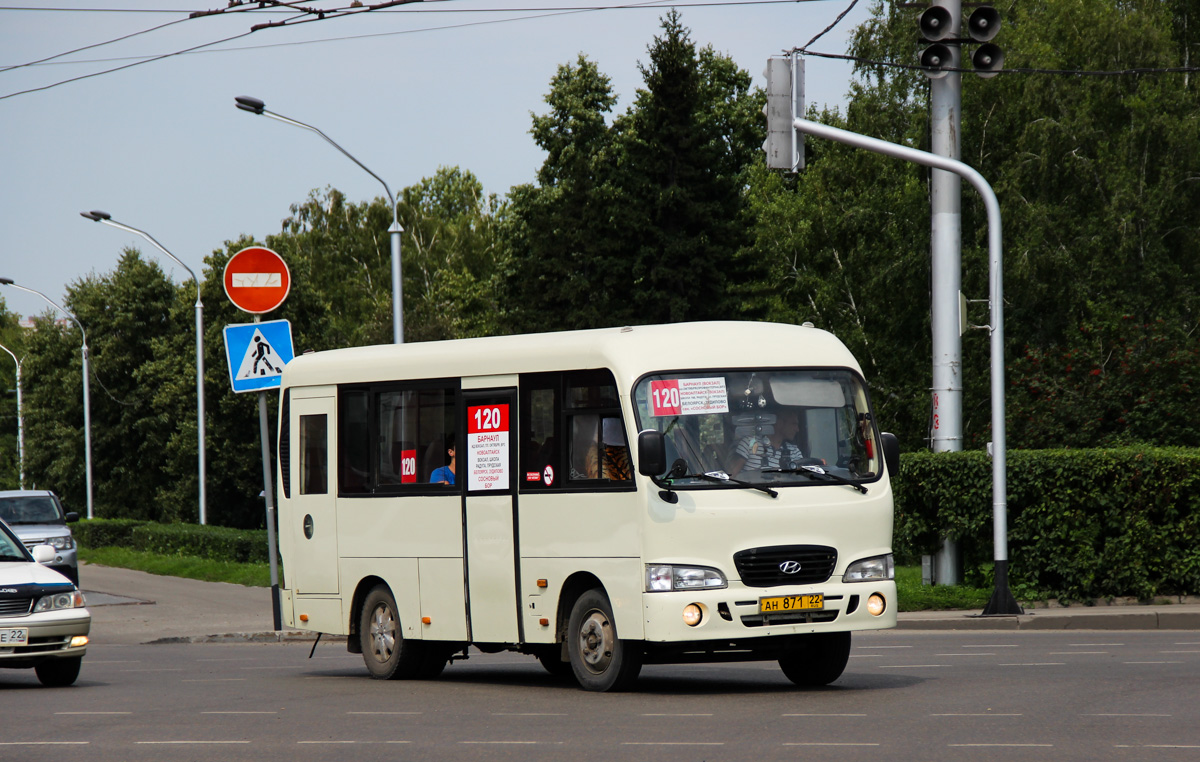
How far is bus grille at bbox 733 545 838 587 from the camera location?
40.0 feet

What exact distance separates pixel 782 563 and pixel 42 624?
657cm

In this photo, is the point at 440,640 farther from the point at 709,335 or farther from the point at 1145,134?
the point at 1145,134

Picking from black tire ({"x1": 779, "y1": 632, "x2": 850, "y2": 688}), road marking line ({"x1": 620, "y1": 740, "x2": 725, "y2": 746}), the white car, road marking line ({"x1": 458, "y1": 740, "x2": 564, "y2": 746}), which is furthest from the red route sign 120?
road marking line ({"x1": 620, "y1": 740, "x2": 725, "y2": 746})

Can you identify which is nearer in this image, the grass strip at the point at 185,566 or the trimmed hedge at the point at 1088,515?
the trimmed hedge at the point at 1088,515

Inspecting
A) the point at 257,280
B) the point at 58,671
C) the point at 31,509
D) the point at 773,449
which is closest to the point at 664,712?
the point at 773,449

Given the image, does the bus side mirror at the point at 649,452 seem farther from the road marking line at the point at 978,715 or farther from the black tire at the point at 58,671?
the black tire at the point at 58,671

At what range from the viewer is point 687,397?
1269cm

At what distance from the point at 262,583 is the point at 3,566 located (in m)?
15.9

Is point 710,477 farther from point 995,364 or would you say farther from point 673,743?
point 995,364

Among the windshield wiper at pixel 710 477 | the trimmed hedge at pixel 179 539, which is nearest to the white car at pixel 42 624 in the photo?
the windshield wiper at pixel 710 477

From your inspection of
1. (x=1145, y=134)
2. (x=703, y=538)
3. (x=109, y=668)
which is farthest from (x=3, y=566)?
(x=1145, y=134)

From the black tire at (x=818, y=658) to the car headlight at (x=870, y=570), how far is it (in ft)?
1.63

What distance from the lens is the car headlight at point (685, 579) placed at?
12125mm

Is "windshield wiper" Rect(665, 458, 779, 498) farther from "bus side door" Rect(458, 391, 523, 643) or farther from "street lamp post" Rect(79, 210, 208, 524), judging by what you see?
"street lamp post" Rect(79, 210, 208, 524)
